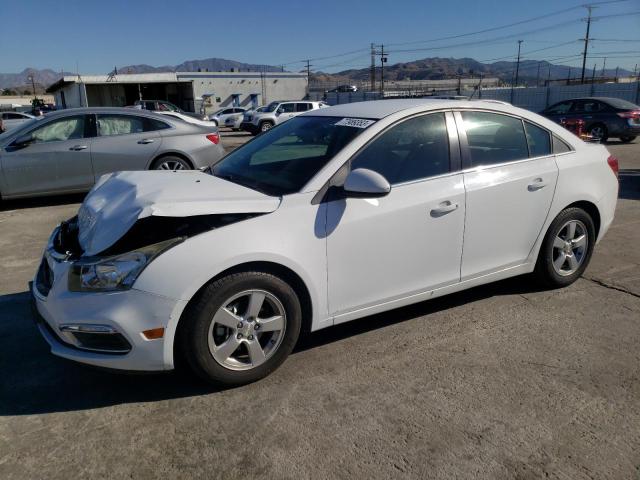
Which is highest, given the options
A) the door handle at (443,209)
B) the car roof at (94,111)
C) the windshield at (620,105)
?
the car roof at (94,111)

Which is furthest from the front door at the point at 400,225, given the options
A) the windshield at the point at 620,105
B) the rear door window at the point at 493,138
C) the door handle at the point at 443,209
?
the windshield at the point at 620,105

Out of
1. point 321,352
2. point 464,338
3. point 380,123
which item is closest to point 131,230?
point 321,352

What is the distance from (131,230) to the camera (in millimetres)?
2873

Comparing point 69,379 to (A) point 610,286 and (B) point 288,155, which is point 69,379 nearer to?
(B) point 288,155

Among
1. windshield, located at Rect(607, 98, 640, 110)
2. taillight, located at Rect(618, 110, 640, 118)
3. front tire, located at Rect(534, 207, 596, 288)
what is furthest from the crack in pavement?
windshield, located at Rect(607, 98, 640, 110)

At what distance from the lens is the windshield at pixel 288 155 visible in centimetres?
336

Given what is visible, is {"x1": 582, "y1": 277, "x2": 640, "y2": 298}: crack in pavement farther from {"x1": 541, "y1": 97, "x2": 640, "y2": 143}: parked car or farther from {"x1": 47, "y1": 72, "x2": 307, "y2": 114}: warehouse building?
{"x1": 47, "y1": 72, "x2": 307, "y2": 114}: warehouse building

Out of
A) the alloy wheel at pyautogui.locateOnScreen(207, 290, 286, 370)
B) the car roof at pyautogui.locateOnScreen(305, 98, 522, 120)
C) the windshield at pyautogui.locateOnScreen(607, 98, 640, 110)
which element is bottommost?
the alloy wheel at pyautogui.locateOnScreen(207, 290, 286, 370)

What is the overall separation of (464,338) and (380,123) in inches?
63.7

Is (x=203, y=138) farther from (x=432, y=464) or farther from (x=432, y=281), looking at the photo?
(x=432, y=464)

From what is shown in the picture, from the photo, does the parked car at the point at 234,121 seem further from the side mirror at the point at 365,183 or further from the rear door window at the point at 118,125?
A: the side mirror at the point at 365,183

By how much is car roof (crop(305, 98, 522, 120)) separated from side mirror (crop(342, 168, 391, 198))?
→ 0.64 metres

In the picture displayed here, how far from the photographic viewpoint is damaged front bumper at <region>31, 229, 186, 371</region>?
268cm

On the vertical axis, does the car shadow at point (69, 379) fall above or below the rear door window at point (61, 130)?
below
